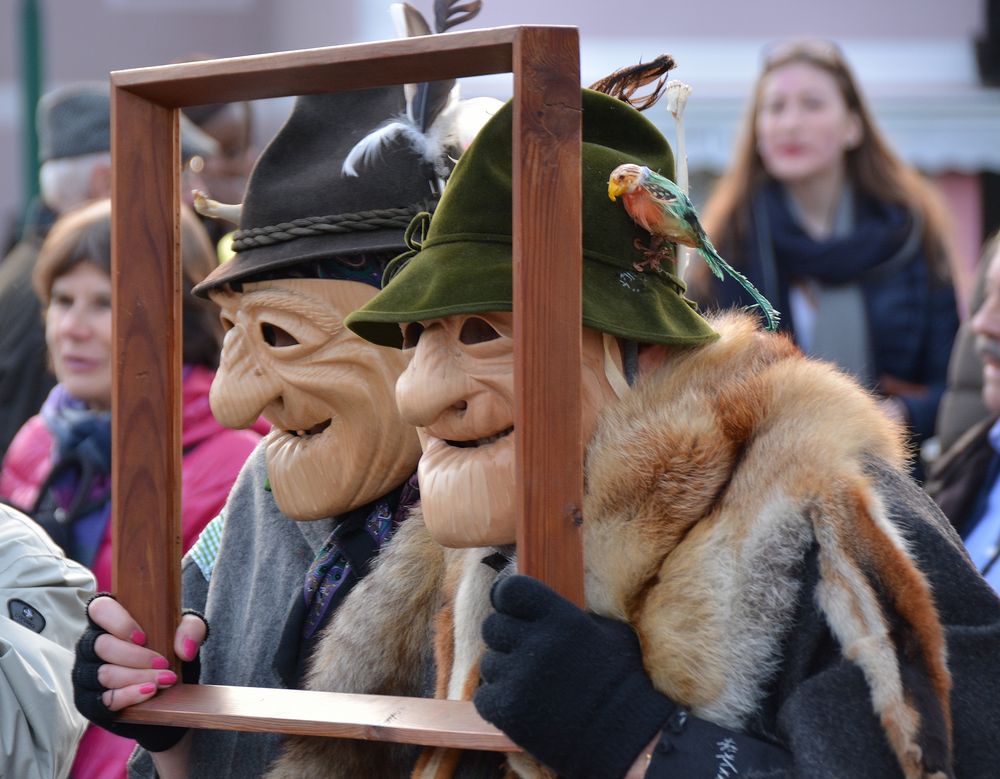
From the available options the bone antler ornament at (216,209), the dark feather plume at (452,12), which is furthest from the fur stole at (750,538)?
the bone antler ornament at (216,209)

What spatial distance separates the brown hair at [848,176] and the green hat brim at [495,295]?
211 cm

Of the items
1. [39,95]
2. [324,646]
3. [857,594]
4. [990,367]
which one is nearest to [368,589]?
[324,646]

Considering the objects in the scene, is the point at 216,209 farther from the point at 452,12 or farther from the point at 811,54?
the point at 811,54

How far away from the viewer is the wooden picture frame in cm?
158

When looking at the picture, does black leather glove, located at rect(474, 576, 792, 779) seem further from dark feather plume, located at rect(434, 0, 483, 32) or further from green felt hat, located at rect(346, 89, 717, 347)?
dark feather plume, located at rect(434, 0, 483, 32)

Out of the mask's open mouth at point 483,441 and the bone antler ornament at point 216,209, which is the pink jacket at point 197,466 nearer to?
the bone antler ornament at point 216,209

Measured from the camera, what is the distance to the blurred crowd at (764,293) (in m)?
3.14

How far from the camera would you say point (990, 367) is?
3.38 meters

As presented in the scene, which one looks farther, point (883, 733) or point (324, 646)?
point (324, 646)

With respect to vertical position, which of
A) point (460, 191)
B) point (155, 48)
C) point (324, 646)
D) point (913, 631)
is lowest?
point (324, 646)

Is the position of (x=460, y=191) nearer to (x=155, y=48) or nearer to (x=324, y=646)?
(x=324, y=646)

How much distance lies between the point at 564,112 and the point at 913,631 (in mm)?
687

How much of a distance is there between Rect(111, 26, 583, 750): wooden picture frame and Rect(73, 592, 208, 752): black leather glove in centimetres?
4

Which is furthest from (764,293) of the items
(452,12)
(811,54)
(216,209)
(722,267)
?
(722,267)
